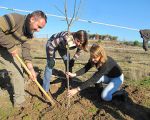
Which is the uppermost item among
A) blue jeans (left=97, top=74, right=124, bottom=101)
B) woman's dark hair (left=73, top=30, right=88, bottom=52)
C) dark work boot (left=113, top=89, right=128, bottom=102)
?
woman's dark hair (left=73, top=30, right=88, bottom=52)

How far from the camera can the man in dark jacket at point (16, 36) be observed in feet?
16.1

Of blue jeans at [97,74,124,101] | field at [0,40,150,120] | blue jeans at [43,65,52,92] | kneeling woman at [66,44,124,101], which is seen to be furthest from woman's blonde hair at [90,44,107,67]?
blue jeans at [43,65,52,92]

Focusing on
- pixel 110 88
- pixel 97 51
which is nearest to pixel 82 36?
pixel 97 51

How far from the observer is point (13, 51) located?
517cm

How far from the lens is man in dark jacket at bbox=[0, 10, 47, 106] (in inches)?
193

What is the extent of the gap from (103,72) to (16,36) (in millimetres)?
1581

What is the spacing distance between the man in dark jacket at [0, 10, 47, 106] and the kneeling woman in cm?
91

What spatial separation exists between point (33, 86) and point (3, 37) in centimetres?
211

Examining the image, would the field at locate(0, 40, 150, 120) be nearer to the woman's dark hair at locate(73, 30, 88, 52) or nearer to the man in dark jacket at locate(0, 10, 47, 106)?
the man in dark jacket at locate(0, 10, 47, 106)

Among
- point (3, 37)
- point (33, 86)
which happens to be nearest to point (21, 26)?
point (3, 37)

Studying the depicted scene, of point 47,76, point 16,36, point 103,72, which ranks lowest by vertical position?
point 47,76

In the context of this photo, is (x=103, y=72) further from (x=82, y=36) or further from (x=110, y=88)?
(x=82, y=36)

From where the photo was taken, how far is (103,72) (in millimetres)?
5504

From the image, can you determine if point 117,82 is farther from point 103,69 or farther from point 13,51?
point 13,51
